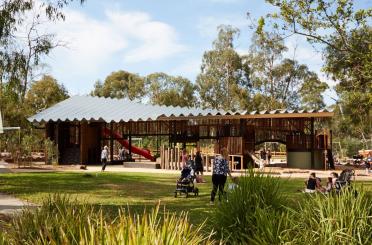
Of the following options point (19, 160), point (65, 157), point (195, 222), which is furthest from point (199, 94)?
point (195, 222)

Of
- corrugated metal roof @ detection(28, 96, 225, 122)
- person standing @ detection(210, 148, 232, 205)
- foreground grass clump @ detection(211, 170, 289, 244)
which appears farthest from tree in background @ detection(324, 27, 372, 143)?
corrugated metal roof @ detection(28, 96, 225, 122)

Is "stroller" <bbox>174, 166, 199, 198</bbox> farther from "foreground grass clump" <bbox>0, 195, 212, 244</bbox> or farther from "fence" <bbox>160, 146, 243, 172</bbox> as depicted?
"fence" <bbox>160, 146, 243, 172</bbox>

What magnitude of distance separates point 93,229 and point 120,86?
6456 centimetres

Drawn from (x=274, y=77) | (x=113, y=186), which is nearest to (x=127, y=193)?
(x=113, y=186)

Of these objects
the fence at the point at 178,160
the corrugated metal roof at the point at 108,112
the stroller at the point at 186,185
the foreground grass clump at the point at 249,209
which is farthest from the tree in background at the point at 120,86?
the foreground grass clump at the point at 249,209

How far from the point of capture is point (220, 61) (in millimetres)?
52219

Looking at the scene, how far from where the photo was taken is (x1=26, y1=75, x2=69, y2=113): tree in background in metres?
52.1

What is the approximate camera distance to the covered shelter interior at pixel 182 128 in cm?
2698

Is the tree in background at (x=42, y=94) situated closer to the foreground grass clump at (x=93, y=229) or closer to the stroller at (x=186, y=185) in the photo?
the stroller at (x=186, y=185)

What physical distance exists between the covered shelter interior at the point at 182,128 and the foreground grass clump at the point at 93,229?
20.5 m

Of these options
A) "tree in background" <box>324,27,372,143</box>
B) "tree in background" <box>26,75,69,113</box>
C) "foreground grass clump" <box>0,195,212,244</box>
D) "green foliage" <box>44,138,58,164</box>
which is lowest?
"foreground grass clump" <box>0,195,212,244</box>

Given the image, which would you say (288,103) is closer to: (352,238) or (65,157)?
(65,157)

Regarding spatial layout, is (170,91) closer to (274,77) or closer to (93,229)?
(274,77)

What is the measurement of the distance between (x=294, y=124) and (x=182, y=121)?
22.7 feet
